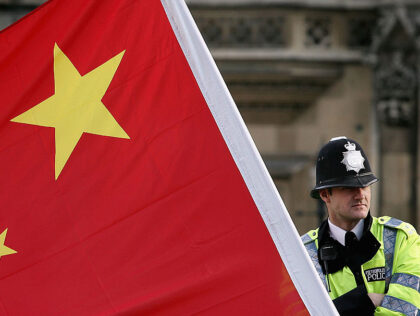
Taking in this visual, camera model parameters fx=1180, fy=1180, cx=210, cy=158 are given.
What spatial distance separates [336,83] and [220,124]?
7955 mm

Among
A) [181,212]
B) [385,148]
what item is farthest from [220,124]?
[385,148]

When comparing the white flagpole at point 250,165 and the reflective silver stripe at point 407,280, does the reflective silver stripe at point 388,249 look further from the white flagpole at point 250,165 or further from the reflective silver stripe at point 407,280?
the white flagpole at point 250,165

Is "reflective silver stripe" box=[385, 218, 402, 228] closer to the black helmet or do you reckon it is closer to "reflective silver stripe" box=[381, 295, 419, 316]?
the black helmet

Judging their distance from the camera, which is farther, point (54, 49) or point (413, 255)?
point (54, 49)

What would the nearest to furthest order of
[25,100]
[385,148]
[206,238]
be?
[206,238] < [25,100] < [385,148]

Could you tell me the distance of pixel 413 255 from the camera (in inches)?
168

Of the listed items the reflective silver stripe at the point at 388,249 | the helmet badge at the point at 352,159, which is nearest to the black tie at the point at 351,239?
the reflective silver stripe at the point at 388,249

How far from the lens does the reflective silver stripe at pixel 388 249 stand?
4324mm

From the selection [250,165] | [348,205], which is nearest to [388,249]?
[348,205]

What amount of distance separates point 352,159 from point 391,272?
1.50 feet

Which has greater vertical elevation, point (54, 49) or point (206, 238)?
point (54, 49)

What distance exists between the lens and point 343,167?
175 inches

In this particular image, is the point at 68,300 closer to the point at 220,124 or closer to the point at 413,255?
the point at 220,124

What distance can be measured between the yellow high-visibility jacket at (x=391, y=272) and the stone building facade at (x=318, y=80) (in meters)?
7.10
